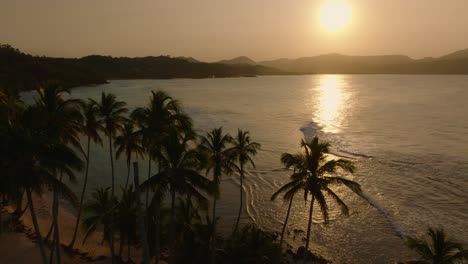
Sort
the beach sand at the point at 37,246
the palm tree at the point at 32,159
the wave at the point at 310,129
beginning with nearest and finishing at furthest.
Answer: the palm tree at the point at 32,159 → the beach sand at the point at 37,246 → the wave at the point at 310,129

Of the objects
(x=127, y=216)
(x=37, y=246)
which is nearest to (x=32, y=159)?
(x=127, y=216)

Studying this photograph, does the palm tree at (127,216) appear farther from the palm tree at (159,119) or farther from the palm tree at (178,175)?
the palm tree at (178,175)

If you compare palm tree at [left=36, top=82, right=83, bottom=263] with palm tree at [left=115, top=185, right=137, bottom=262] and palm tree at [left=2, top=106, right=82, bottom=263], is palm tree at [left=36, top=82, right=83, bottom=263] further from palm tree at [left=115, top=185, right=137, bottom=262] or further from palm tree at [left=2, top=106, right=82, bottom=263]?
palm tree at [left=2, top=106, right=82, bottom=263]

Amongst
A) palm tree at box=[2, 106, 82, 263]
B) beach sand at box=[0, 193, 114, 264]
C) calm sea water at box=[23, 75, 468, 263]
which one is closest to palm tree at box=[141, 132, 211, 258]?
palm tree at box=[2, 106, 82, 263]

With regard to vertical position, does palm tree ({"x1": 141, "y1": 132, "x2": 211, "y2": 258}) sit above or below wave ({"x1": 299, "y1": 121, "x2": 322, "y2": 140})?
above

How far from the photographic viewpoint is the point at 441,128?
7975cm

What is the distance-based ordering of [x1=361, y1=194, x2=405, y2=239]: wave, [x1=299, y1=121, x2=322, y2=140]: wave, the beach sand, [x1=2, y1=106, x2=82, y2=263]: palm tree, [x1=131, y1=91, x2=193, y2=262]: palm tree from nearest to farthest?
[x1=2, y1=106, x2=82, y2=263]: palm tree, [x1=131, y1=91, x2=193, y2=262]: palm tree, the beach sand, [x1=361, y1=194, x2=405, y2=239]: wave, [x1=299, y1=121, x2=322, y2=140]: wave

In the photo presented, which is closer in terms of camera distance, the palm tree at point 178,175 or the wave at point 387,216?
the palm tree at point 178,175

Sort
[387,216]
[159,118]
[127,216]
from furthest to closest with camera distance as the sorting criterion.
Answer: [387,216] → [159,118] → [127,216]

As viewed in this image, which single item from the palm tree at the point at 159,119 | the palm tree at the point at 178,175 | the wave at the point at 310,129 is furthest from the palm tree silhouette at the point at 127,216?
the wave at the point at 310,129

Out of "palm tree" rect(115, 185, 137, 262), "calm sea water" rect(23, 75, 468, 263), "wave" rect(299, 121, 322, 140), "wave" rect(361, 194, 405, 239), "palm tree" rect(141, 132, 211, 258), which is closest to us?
"palm tree" rect(141, 132, 211, 258)

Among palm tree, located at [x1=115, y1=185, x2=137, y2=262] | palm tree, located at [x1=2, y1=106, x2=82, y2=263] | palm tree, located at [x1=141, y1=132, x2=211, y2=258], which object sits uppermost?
palm tree, located at [x1=2, y1=106, x2=82, y2=263]

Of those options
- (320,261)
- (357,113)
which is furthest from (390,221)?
(357,113)

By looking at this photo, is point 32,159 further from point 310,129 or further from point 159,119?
point 310,129
